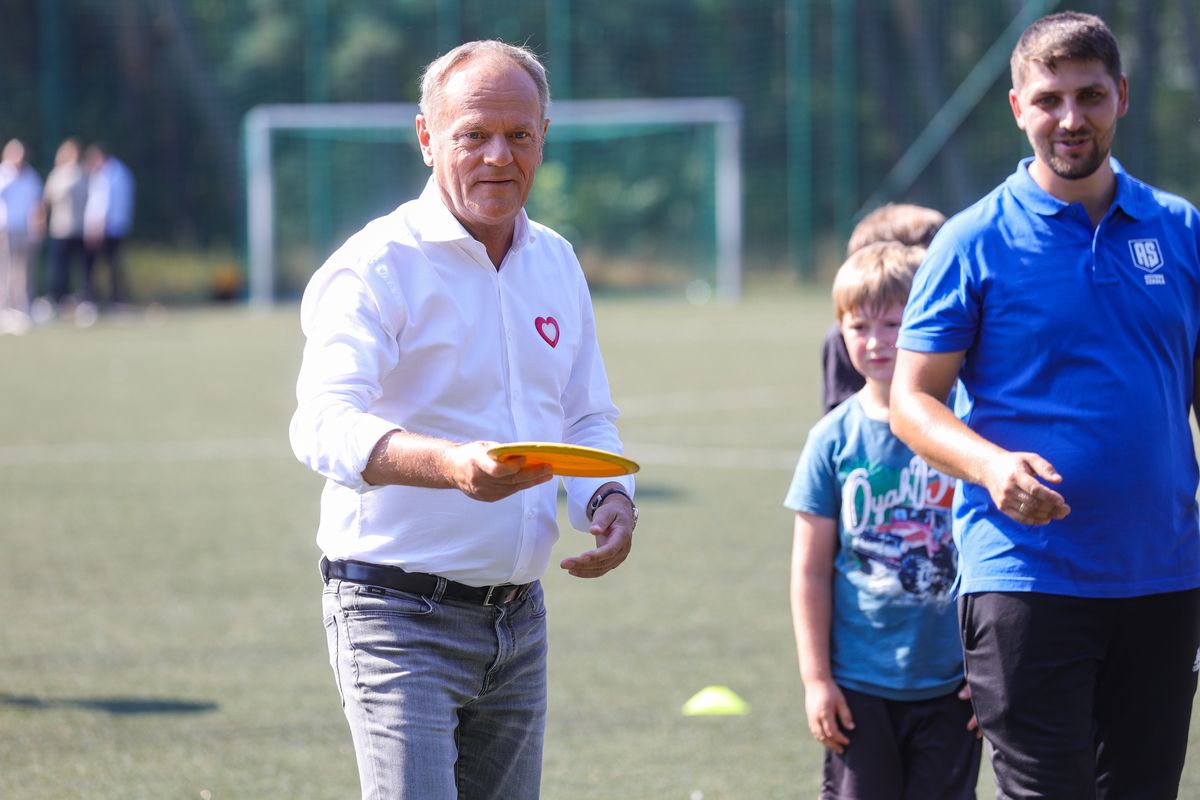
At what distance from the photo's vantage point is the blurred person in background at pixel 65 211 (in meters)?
25.0

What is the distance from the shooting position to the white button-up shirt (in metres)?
3.07

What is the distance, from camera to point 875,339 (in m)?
4.02

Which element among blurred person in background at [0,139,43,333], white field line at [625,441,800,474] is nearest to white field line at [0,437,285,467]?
white field line at [625,441,800,474]

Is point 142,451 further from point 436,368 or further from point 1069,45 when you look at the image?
point 1069,45

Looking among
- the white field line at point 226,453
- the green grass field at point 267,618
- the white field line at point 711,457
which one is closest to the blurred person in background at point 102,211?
the green grass field at point 267,618

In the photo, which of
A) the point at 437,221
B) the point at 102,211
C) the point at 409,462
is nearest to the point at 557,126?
the point at 102,211

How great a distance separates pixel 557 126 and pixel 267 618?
22581mm

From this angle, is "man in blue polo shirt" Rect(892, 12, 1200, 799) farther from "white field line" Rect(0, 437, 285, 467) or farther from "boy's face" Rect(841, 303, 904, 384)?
"white field line" Rect(0, 437, 285, 467)

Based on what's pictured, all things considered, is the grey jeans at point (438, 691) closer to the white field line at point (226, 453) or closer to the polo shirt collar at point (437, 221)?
the polo shirt collar at point (437, 221)

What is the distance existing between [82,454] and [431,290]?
9.66m

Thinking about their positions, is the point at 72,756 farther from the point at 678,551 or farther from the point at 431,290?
the point at 678,551

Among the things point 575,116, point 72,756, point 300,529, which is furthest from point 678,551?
point 575,116

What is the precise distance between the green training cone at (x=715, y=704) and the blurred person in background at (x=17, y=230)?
19129 mm

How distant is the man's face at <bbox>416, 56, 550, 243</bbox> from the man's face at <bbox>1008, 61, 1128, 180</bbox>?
Result: 1.03m
